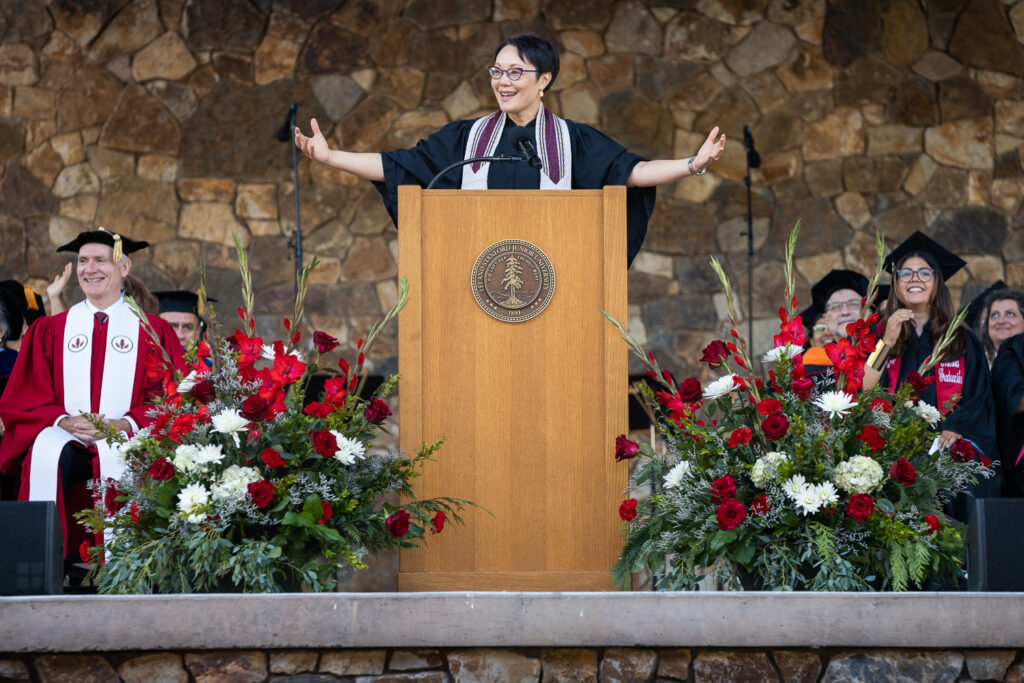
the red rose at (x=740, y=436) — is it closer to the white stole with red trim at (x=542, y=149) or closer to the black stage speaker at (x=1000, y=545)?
the black stage speaker at (x=1000, y=545)

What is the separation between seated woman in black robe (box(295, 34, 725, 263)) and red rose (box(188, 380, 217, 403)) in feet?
3.18

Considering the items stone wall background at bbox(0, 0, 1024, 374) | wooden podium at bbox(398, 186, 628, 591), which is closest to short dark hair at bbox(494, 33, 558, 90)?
wooden podium at bbox(398, 186, 628, 591)

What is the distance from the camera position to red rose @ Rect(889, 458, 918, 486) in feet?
12.2

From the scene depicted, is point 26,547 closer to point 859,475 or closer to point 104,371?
point 104,371

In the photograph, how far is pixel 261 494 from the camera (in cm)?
362

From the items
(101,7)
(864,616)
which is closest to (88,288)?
(864,616)

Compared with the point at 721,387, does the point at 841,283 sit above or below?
above

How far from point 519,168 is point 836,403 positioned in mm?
1438

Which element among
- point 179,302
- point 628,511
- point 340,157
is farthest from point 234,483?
point 179,302

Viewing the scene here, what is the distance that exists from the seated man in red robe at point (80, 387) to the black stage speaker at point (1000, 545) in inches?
114

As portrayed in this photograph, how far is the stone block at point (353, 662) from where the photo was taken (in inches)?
136

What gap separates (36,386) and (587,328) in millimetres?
2418

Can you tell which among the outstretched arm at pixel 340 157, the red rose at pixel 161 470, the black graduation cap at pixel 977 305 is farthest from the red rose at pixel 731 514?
the black graduation cap at pixel 977 305

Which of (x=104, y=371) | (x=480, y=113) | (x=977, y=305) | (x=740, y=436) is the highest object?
(x=480, y=113)
